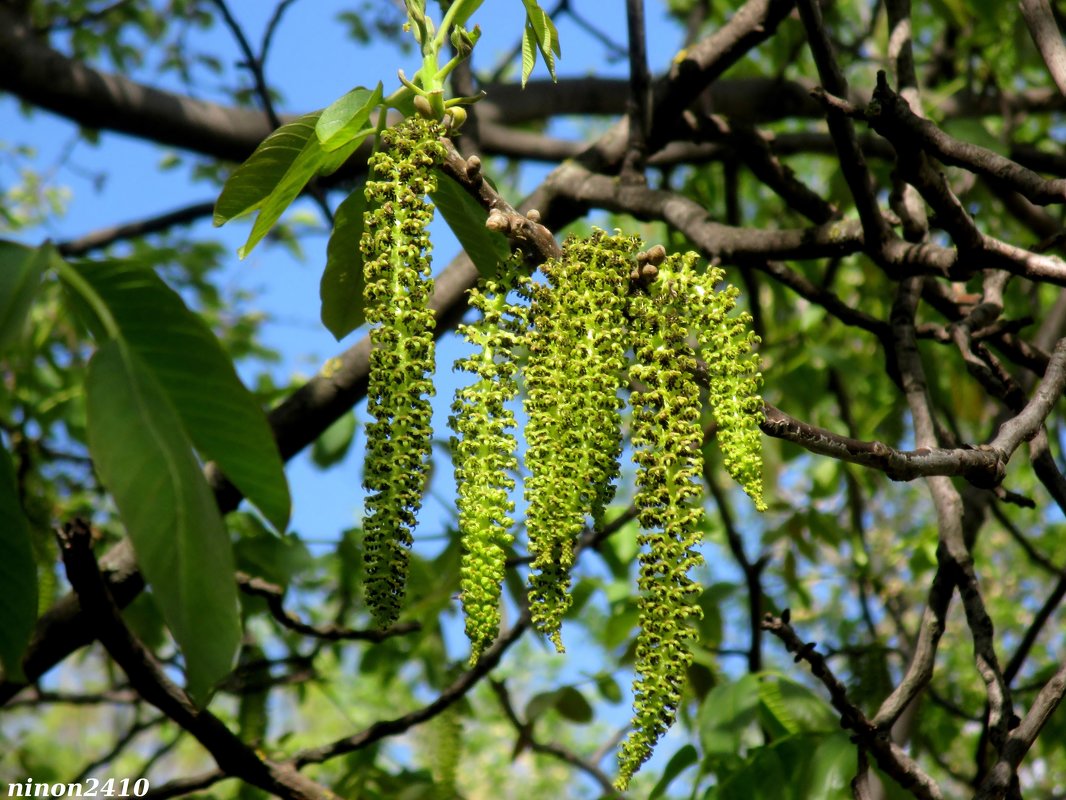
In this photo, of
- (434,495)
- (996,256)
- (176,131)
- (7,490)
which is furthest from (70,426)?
(996,256)

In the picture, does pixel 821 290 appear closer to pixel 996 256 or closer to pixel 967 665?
pixel 996 256

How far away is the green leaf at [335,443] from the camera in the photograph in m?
3.99

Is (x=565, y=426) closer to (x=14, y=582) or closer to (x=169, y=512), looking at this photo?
(x=169, y=512)

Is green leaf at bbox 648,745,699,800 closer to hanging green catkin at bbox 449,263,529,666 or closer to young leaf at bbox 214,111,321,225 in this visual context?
hanging green catkin at bbox 449,263,529,666

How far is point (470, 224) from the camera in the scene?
1.67 metres

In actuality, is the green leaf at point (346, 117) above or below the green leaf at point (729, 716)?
above

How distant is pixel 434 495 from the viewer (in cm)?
357

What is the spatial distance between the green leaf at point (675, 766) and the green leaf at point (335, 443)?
6.14 ft

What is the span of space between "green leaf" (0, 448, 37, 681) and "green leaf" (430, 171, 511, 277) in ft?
2.47

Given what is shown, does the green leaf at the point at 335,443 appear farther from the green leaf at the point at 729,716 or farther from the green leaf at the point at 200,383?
the green leaf at the point at 200,383

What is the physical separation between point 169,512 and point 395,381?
0.37m

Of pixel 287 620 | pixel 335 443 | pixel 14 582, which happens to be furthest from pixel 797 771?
pixel 335 443

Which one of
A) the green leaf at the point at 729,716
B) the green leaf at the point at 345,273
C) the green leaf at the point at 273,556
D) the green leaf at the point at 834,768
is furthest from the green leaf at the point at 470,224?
the green leaf at the point at 273,556

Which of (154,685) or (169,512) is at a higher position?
(154,685)
